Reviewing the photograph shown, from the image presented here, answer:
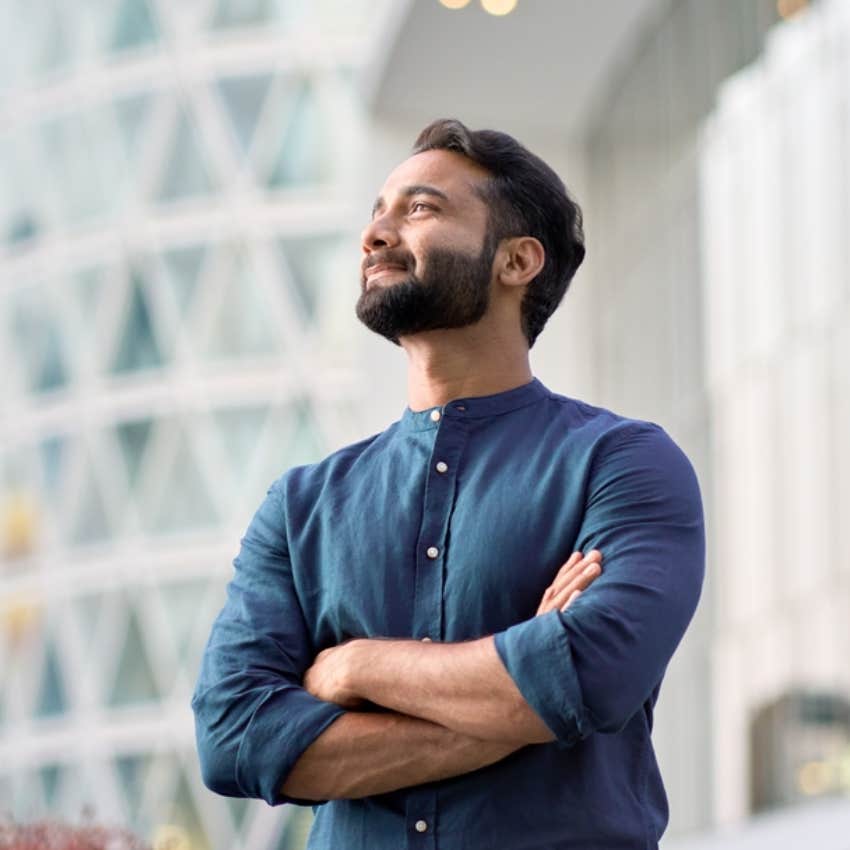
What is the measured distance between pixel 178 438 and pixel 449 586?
4028cm

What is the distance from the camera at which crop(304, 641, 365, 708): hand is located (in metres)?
3.39

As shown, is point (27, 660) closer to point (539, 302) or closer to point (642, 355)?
point (642, 355)

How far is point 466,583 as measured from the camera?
11.1ft

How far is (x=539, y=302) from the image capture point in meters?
3.75

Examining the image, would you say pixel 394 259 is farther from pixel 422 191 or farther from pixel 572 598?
pixel 572 598

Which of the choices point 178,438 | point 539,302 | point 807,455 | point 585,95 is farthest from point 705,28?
point 178,438

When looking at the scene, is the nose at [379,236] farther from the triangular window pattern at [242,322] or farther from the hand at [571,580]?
the triangular window pattern at [242,322]

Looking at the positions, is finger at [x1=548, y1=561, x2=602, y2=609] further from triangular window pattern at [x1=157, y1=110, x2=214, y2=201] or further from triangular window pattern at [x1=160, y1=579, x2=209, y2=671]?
triangular window pattern at [x1=157, y1=110, x2=214, y2=201]

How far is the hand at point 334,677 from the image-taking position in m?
3.39

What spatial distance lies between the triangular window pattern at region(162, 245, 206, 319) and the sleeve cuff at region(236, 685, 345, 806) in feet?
132

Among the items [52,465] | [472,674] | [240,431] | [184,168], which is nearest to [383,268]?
[472,674]

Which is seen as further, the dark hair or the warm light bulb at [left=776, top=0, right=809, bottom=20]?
the warm light bulb at [left=776, top=0, right=809, bottom=20]

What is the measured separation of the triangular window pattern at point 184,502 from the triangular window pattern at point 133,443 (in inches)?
46.9

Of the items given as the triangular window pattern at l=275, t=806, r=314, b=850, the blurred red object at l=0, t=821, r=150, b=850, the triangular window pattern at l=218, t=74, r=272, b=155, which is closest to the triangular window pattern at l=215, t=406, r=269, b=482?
the triangular window pattern at l=218, t=74, r=272, b=155
